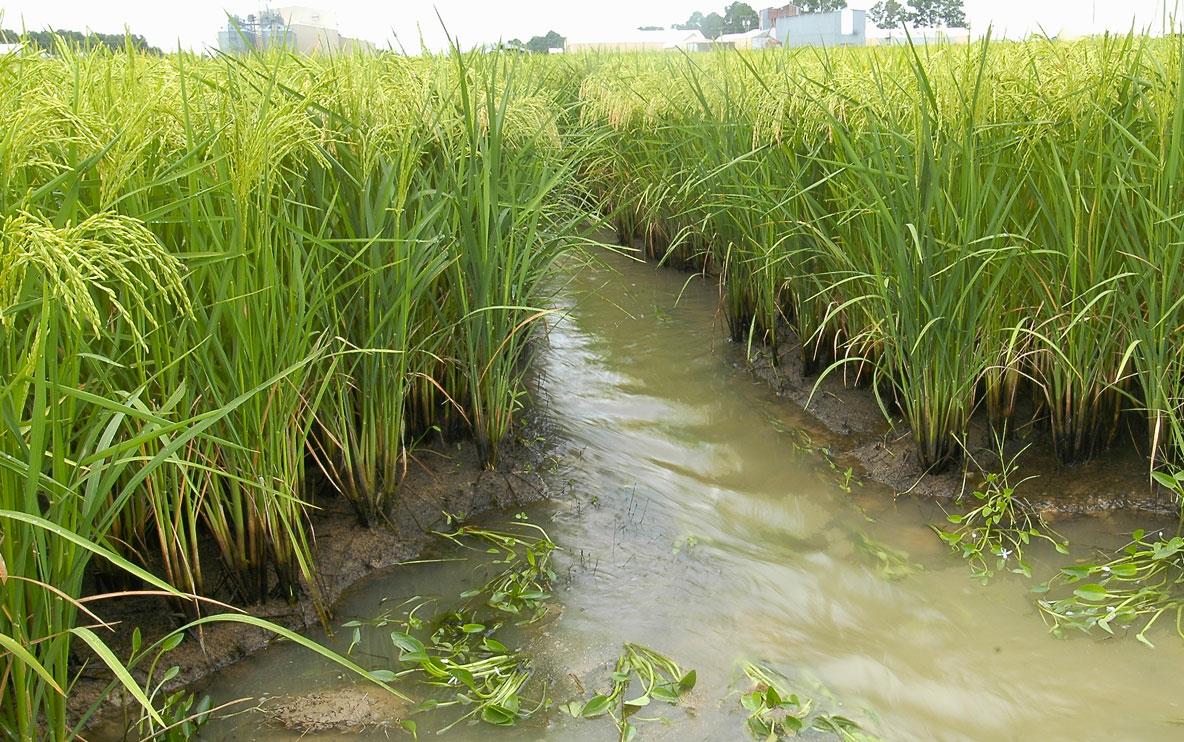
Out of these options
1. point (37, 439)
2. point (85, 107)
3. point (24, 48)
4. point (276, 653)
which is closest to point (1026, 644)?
point (276, 653)

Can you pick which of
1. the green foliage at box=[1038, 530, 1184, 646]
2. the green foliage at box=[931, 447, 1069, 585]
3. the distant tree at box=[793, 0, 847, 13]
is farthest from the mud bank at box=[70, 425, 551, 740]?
the distant tree at box=[793, 0, 847, 13]

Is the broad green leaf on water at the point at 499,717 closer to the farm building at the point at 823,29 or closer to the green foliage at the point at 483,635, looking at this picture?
the green foliage at the point at 483,635

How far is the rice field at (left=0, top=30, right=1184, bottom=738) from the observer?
186 centimetres

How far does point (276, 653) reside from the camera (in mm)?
2303

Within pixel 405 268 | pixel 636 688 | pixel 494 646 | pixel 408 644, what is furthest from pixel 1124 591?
pixel 405 268

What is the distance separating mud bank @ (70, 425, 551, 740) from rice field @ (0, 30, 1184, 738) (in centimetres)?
6

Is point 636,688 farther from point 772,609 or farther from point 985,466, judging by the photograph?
point 985,466

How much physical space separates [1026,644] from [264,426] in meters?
1.86

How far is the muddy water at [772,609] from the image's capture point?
82.2 inches

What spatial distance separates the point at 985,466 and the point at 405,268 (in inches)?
76.2

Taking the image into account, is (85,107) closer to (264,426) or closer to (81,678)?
(264,426)

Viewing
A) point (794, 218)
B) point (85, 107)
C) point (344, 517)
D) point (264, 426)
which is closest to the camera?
point (85, 107)

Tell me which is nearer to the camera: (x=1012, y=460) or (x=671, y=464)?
(x=1012, y=460)

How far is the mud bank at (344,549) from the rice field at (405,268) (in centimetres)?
6
